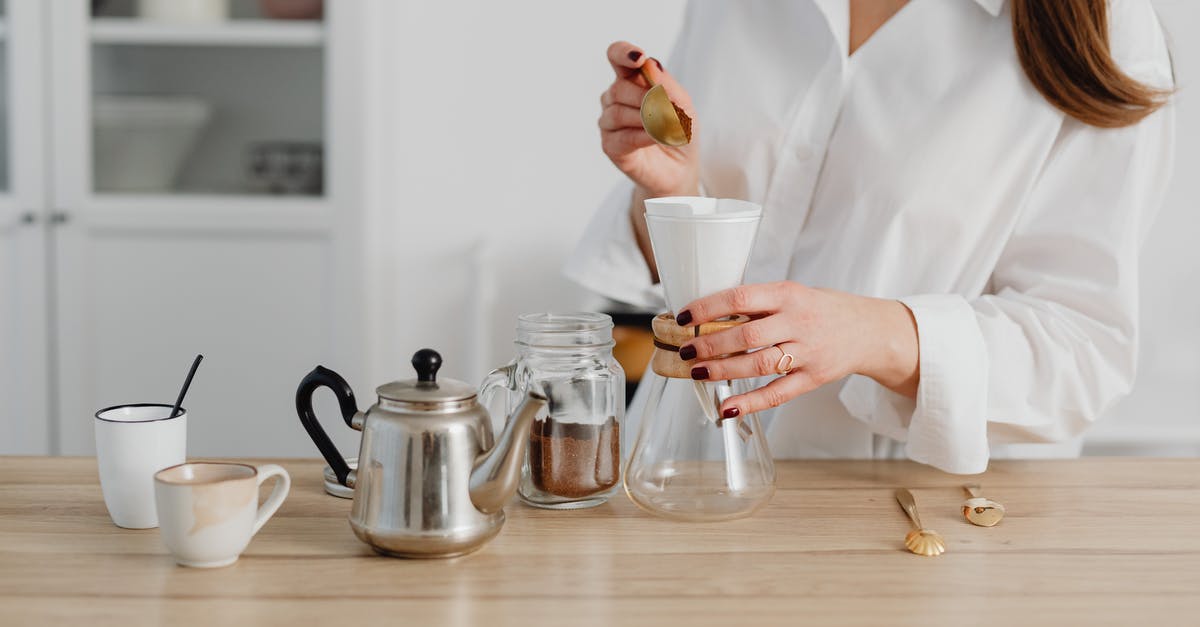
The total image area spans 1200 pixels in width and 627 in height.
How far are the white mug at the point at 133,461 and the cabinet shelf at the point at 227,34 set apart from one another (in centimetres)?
161

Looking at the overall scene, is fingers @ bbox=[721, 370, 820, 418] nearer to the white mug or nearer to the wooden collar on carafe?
the wooden collar on carafe

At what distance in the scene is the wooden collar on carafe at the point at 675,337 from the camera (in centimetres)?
91

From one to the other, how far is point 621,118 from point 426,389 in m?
0.39

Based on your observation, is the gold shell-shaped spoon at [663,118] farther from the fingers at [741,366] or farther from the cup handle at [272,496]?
the cup handle at [272,496]

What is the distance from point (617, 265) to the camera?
1402 millimetres

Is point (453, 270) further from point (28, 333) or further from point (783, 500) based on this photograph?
point (783, 500)

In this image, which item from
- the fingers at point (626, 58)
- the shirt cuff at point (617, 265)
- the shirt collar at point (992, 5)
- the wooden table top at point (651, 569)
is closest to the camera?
the wooden table top at point (651, 569)

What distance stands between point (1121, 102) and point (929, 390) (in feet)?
1.21

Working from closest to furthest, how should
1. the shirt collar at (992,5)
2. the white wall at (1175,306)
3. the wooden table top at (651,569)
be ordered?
the wooden table top at (651,569) < the shirt collar at (992,5) < the white wall at (1175,306)

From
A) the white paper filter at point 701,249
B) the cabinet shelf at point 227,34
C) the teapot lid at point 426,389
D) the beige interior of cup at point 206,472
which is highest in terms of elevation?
the cabinet shelf at point 227,34

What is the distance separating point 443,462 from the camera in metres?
Answer: 0.84

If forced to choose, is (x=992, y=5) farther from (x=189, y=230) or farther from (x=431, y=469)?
(x=189, y=230)

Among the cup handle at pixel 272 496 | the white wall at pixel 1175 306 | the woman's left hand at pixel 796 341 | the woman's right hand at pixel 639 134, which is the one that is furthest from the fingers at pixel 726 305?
the white wall at pixel 1175 306

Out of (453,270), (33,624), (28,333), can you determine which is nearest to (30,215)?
(28,333)
